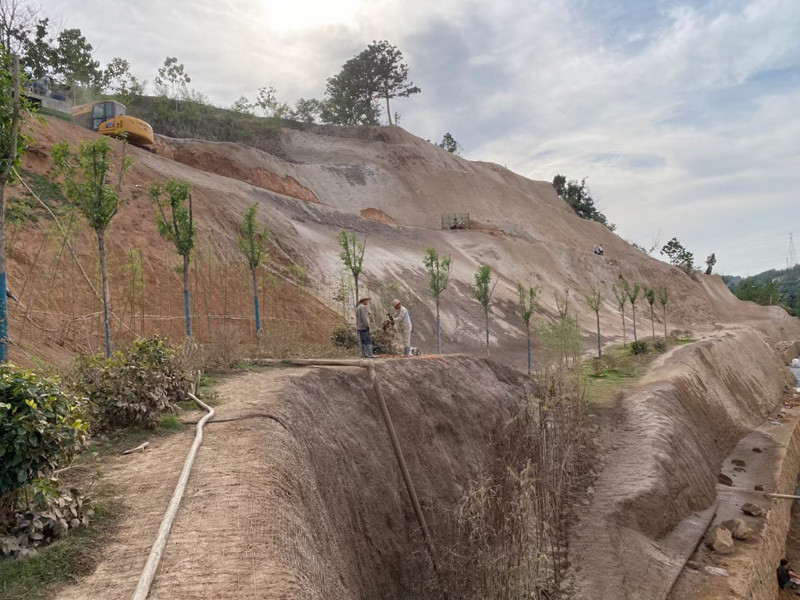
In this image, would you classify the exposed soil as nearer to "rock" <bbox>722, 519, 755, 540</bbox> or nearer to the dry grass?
the dry grass

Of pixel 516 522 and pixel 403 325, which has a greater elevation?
pixel 403 325

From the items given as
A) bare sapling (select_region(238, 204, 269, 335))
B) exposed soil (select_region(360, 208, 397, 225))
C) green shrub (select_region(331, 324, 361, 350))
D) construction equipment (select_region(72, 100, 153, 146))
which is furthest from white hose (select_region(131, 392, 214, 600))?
exposed soil (select_region(360, 208, 397, 225))

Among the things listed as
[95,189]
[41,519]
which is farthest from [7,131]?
[41,519]

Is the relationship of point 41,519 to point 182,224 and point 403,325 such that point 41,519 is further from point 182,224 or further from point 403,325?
point 403,325

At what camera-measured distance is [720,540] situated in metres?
12.2

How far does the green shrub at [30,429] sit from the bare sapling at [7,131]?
2.65 m

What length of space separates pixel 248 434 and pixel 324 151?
48.2 m

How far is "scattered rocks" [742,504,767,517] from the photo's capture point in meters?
13.9

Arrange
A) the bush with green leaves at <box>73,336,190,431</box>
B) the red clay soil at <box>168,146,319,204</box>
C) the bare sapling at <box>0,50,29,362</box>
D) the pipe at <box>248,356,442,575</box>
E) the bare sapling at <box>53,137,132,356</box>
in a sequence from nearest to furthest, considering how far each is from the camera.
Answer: the bare sapling at <box>0,50,29,362</box>, the bush with green leaves at <box>73,336,190,431</box>, the pipe at <box>248,356,442,575</box>, the bare sapling at <box>53,137,132,356</box>, the red clay soil at <box>168,146,319,204</box>

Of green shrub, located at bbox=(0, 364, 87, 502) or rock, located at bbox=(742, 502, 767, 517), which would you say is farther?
rock, located at bbox=(742, 502, 767, 517)

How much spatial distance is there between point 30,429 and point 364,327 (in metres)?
9.89

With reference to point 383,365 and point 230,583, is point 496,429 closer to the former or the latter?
point 383,365

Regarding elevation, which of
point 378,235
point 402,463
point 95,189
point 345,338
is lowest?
point 402,463

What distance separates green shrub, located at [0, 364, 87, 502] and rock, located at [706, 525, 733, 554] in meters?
12.3
